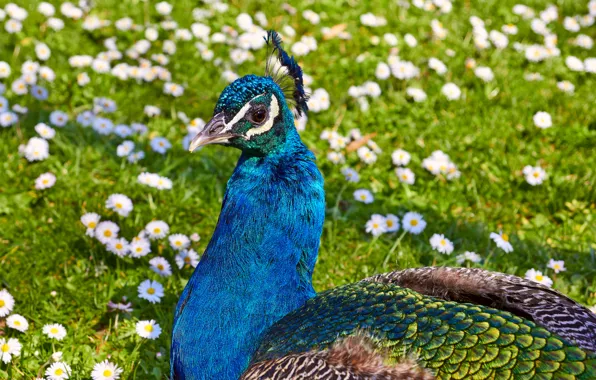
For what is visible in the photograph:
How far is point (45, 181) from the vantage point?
3.76m

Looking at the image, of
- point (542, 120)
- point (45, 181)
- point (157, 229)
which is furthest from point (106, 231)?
point (542, 120)

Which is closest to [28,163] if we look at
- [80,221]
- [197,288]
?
[80,221]

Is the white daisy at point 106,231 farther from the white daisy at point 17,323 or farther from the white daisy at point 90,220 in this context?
the white daisy at point 17,323

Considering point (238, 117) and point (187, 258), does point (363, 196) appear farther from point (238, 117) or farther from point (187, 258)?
point (238, 117)

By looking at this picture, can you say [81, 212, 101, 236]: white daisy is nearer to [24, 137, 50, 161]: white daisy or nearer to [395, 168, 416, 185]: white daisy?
[24, 137, 50, 161]: white daisy

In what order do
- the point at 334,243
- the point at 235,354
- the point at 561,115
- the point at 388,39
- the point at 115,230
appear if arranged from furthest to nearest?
the point at 388,39 < the point at 561,115 < the point at 334,243 < the point at 115,230 < the point at 235,354

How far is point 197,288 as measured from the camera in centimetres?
248

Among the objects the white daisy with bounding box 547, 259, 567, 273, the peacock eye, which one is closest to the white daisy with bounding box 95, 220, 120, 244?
the peacock eye

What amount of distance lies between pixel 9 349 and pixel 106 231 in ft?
2.50

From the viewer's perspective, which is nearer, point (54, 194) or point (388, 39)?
point (54, 194)

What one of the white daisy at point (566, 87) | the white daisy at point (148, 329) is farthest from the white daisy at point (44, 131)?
the white daisy at point (566, 87)

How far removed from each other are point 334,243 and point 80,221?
1242 millimetres

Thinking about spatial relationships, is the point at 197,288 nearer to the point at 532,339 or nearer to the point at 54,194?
the point at 532,339

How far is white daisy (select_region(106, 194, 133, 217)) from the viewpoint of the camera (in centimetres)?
354
